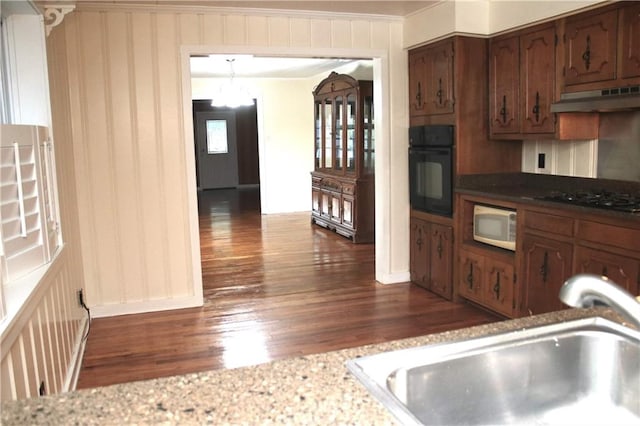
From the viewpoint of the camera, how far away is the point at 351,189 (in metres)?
7.03

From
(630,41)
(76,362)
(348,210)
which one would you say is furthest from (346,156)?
(76,362)

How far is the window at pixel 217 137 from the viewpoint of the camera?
1398 centimetres

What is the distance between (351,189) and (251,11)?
3.15 m

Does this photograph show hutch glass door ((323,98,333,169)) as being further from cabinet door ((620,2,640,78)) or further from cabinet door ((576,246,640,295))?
cabinet door ((576,246,640,295))

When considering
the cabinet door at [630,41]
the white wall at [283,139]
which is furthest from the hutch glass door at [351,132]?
the cabinet door at [630,41]

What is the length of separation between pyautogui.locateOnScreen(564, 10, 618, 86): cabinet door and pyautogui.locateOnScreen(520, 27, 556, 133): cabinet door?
0.14m

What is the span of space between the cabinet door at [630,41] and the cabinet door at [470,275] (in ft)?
5.30

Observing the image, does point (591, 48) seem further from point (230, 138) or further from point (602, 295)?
point (230, 138)

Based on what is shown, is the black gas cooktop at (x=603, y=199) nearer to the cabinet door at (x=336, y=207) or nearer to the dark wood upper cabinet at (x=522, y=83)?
the dark wood upper cabinet at (x=522, y=83)

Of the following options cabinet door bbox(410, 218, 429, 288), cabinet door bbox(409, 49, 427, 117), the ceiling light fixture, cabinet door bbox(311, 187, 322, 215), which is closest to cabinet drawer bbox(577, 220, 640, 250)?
cabinet door bbox(410, 218, 429, 288)

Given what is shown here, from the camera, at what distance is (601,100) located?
328 cm

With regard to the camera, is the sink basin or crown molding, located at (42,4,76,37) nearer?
the sink basin

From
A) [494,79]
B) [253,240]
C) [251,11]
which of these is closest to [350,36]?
[251,11]

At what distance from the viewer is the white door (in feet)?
45.6
